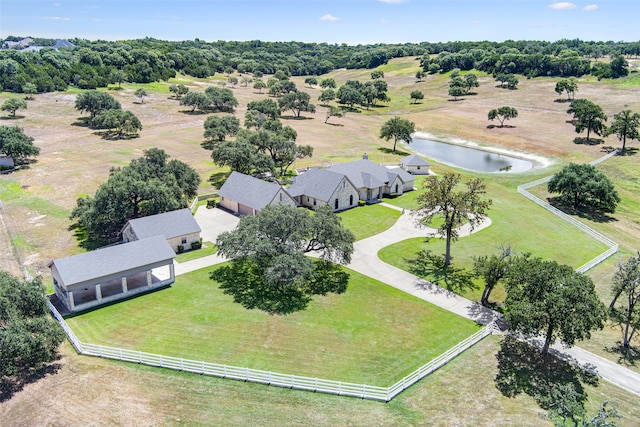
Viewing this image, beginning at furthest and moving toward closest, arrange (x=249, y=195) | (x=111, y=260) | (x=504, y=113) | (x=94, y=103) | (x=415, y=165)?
(x=504, y=113) → (x=94, y=103) → (x=415, y=165) → (x=249, y=195) → (x=111, y=260)

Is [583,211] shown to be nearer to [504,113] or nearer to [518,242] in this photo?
[518,242]

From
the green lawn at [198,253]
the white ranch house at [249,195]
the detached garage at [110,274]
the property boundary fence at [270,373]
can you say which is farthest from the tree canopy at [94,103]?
the property boundary fence at [270,373]

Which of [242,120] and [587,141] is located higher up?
[242,120]

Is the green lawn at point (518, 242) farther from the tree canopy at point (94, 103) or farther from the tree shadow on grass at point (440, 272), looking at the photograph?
the tree canopy at point (94, 103)


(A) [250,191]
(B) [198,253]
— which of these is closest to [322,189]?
(A) [250,191]

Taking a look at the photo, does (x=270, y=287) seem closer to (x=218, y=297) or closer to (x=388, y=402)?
(x=218, y=297)

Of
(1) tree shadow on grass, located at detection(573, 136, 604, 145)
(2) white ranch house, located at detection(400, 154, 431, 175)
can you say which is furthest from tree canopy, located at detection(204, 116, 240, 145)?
(1) tree shadow on grass, located at detection(573, 136, 604, 145)

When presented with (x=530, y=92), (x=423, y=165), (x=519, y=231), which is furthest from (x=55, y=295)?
(x=530, y=92)
